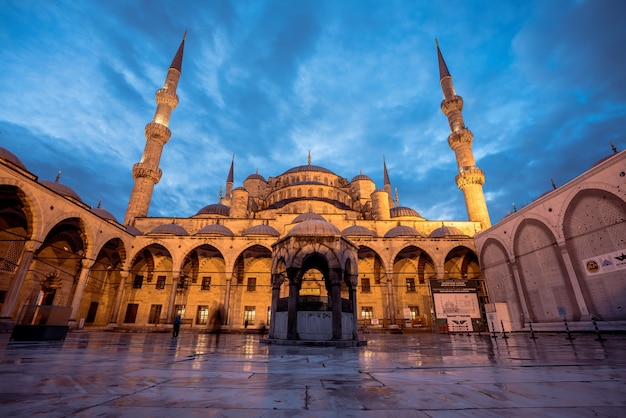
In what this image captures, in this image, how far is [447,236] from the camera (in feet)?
74.9

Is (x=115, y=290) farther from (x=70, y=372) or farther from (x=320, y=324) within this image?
(x=70, y=372)

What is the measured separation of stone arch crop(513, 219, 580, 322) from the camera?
14680 millimetres

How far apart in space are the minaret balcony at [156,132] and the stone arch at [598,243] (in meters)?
31.5

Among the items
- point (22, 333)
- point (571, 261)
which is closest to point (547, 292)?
point (571, 261)

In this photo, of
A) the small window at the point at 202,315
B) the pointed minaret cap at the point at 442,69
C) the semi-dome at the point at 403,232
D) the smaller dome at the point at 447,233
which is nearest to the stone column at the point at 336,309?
the semi-dome at the point at 403,232

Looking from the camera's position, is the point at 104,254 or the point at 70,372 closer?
the point at 70,372

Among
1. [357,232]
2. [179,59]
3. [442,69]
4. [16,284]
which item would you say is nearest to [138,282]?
[16,284]

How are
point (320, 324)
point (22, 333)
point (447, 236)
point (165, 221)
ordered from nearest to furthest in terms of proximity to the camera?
point (22, 333) < point (320, 324) < point (447, 236) < point (165, 221)

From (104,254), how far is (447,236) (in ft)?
91.0

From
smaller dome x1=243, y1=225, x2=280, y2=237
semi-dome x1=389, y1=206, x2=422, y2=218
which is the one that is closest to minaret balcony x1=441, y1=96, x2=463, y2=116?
semi-dome x1=389, y1=206, x2=422, y2=218

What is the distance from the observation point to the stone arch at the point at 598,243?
1223 cm

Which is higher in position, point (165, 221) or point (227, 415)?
point (165, 221)

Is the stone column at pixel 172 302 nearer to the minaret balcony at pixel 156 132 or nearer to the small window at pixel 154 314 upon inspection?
the small window at pixel 154 314

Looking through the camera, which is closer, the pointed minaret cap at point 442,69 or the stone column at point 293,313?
the stone column at point 293,313
